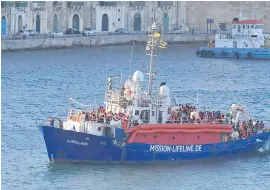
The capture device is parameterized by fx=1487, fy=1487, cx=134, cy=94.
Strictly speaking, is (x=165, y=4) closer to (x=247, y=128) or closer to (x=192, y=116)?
(x=247, y=128)

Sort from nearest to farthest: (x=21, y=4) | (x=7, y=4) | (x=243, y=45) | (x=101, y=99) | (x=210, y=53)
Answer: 1. (x=101, y=99)
2. (x=243, y=45)
3. (x=210, y=53)
4. (x=7, y=4)
5. (x=21, y=4)

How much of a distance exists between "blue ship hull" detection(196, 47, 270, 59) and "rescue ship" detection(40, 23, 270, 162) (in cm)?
4223

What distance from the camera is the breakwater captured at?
94812 millimetres

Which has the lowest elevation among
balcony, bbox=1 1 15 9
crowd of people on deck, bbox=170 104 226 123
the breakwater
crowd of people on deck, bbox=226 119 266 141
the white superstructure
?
crowd of people on deck, bbox=226 119 266 141

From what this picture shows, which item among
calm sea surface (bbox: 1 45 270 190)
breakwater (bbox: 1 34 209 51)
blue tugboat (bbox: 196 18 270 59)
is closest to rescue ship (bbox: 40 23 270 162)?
calm sea surface (bbox: 1 45 270 190)

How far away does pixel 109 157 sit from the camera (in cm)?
4747

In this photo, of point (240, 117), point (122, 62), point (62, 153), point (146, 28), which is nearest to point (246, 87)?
point (122, 62)

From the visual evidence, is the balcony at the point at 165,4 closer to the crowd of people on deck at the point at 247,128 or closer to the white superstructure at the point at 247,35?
the white superstructure at the point at 247,35

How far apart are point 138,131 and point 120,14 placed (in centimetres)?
6091

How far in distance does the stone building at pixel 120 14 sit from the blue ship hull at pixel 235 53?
32.5ft

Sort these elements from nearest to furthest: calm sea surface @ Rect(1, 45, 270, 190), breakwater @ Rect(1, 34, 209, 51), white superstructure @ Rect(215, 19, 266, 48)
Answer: calm sea surface @ Rect(1, 45, 270, 190)
white superstructure @ Rect(215, 19, 266, 48)
breakwater @ Rect(1, 34, 209, 51)

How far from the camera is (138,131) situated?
47.2 m

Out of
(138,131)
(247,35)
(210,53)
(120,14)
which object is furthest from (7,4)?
(138,131)

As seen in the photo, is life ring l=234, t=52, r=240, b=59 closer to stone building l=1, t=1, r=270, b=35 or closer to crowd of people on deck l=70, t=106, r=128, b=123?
stone building l=1, t=1, r=270, b=35
